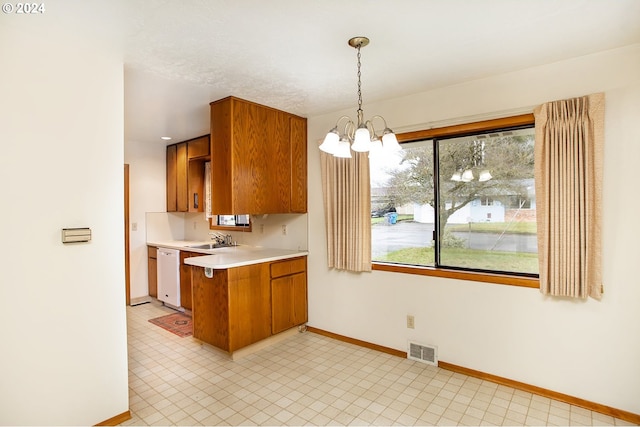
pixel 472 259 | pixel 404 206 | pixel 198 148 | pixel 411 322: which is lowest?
pixel 411 322

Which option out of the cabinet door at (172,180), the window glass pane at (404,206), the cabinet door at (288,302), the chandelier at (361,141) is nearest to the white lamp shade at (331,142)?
the chandelier at (361,141)

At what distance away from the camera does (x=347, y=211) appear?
11.4 feet

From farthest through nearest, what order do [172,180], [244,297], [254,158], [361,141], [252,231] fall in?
Result: [172,180] → [252,231] → [254,158] → [244,297] → [361,141]

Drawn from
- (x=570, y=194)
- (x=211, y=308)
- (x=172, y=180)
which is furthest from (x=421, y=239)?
(x=172, y=180)

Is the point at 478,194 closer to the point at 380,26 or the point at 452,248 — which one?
the point at 452,248

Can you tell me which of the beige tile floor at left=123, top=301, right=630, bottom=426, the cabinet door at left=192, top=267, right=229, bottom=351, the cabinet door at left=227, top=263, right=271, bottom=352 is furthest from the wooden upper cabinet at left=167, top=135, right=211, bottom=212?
the beige tile floor at left=123, top=301, right=630, bottom=426

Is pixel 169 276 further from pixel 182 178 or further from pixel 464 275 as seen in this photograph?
pixel 464 275

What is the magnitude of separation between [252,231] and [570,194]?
347cm

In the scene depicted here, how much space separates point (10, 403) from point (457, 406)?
2.74 m

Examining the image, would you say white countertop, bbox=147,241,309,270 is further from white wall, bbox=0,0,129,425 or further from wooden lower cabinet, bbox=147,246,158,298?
white wall, bbox=0,0,129,425
